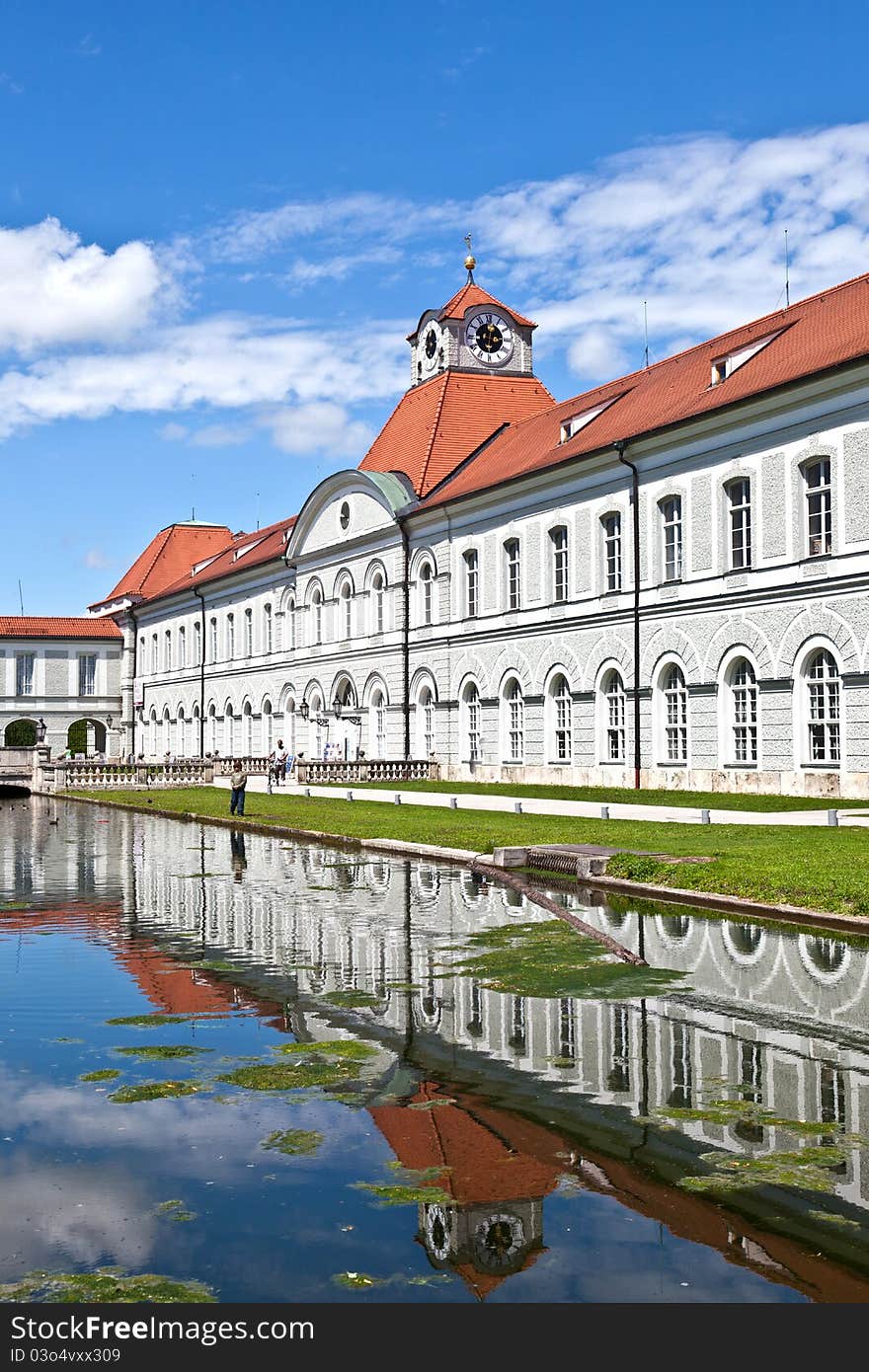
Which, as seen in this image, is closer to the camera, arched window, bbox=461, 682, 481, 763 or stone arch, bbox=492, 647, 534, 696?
stone arch, bbox=492, 647, 534, 696

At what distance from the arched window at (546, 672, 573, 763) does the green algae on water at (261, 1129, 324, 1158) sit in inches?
1403

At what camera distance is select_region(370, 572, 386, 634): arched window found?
55.2 metres

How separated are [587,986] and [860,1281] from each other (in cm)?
538

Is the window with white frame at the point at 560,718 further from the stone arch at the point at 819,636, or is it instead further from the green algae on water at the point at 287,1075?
the green algae on water at the point at 287,1075

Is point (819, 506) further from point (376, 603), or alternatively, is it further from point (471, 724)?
point (376, 603)

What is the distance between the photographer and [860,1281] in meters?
4.68

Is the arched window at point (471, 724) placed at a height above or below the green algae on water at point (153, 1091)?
above

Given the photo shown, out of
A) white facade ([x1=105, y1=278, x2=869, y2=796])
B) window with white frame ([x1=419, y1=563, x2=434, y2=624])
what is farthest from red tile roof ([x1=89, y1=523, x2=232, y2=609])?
window with white frame ([x1=419, y1=563, x2=434, y2=624])

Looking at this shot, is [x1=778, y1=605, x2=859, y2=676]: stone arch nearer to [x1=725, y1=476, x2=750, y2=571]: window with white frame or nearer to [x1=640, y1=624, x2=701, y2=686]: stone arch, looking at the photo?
[x1=725, y1=476, x2=750, y2=571]: window with white frame

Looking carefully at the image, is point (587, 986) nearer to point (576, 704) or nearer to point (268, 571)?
point (576, 704)

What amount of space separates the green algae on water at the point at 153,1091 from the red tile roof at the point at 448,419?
45.8 m

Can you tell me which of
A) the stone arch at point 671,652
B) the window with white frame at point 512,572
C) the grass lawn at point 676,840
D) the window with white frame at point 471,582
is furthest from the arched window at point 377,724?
the grass lawn at point 676,840

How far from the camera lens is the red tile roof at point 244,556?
6756 centimetres
